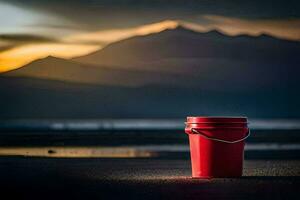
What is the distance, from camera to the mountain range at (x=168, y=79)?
17344 millimetres

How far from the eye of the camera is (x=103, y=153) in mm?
14344

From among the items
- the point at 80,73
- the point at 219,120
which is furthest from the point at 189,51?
the point at 219,120

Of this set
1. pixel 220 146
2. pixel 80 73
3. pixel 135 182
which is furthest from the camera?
pixel 80 73

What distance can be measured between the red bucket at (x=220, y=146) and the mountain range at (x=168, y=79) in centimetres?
878

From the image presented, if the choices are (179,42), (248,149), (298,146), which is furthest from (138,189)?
(179,42)

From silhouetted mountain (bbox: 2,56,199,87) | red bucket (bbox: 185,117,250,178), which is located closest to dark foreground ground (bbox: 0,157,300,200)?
red bucket (bbox: 185,117,250,178)

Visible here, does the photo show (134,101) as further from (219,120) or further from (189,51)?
(219,120)

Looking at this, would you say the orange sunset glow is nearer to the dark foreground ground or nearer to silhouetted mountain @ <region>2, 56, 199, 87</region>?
silhouetted mountain @ <region>2, 56, 199, 87</region>

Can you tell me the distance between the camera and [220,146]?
333 inches

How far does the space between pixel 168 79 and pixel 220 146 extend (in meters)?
9.17

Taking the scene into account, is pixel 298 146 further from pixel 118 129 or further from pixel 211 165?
pixel 211 165

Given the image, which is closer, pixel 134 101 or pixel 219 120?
pixel 219 120

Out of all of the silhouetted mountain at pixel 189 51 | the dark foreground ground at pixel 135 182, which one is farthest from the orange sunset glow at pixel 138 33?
the dark foreground ground at pixel 135 182

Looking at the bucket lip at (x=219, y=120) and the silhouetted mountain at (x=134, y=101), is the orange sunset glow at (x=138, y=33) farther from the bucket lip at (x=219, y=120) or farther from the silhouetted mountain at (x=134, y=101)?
the bucket lip at (x=219, y=120)
